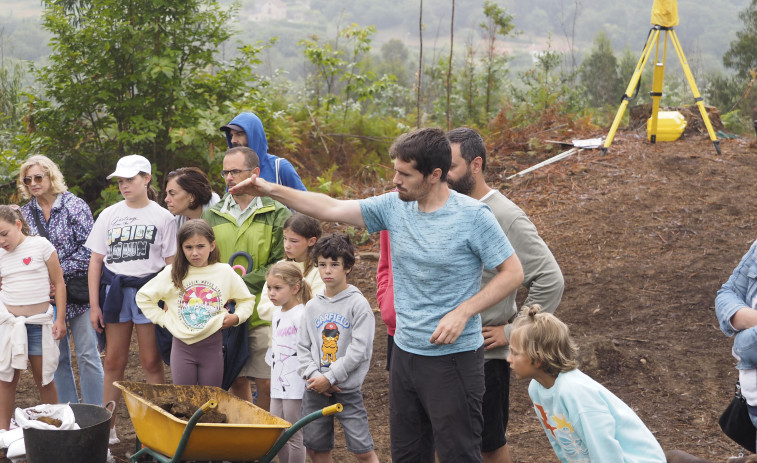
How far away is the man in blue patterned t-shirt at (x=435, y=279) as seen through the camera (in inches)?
122

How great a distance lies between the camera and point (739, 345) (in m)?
3.53

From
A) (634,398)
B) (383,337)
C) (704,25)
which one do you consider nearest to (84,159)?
(383,337)

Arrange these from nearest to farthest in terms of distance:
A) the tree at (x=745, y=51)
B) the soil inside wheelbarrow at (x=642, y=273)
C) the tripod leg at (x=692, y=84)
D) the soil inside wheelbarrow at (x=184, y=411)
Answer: the soil inside wheelbarrow at (x=184, y=411), the soil inside wheelbarrow at (x=642, y=273), the tripod leg at (x=692, y=84), the tree at (x=745, y=51)

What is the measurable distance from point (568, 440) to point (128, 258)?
9.75ft

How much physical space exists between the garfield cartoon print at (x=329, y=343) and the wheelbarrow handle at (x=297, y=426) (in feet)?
1.80

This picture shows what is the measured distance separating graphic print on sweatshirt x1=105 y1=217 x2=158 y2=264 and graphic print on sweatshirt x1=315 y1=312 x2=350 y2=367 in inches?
56.7

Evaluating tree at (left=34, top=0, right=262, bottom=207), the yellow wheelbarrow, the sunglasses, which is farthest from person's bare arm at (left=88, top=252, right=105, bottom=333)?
tree at (left=34, top=0, right=262, bottom=207)

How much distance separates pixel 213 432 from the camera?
11.4ft

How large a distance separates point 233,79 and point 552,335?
6418 mm

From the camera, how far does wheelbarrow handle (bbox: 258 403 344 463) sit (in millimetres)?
3414

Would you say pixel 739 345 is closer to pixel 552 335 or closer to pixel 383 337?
pixel 552 335

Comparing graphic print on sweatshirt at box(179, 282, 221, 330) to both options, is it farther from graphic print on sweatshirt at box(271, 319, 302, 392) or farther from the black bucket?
the black bucket

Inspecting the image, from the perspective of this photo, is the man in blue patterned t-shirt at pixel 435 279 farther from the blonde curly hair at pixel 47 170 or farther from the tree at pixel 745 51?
the tree at pixel 745 51

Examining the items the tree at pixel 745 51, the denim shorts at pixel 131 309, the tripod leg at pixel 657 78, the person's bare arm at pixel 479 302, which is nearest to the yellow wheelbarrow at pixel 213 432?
the person's bare arm at pixel 479 302
